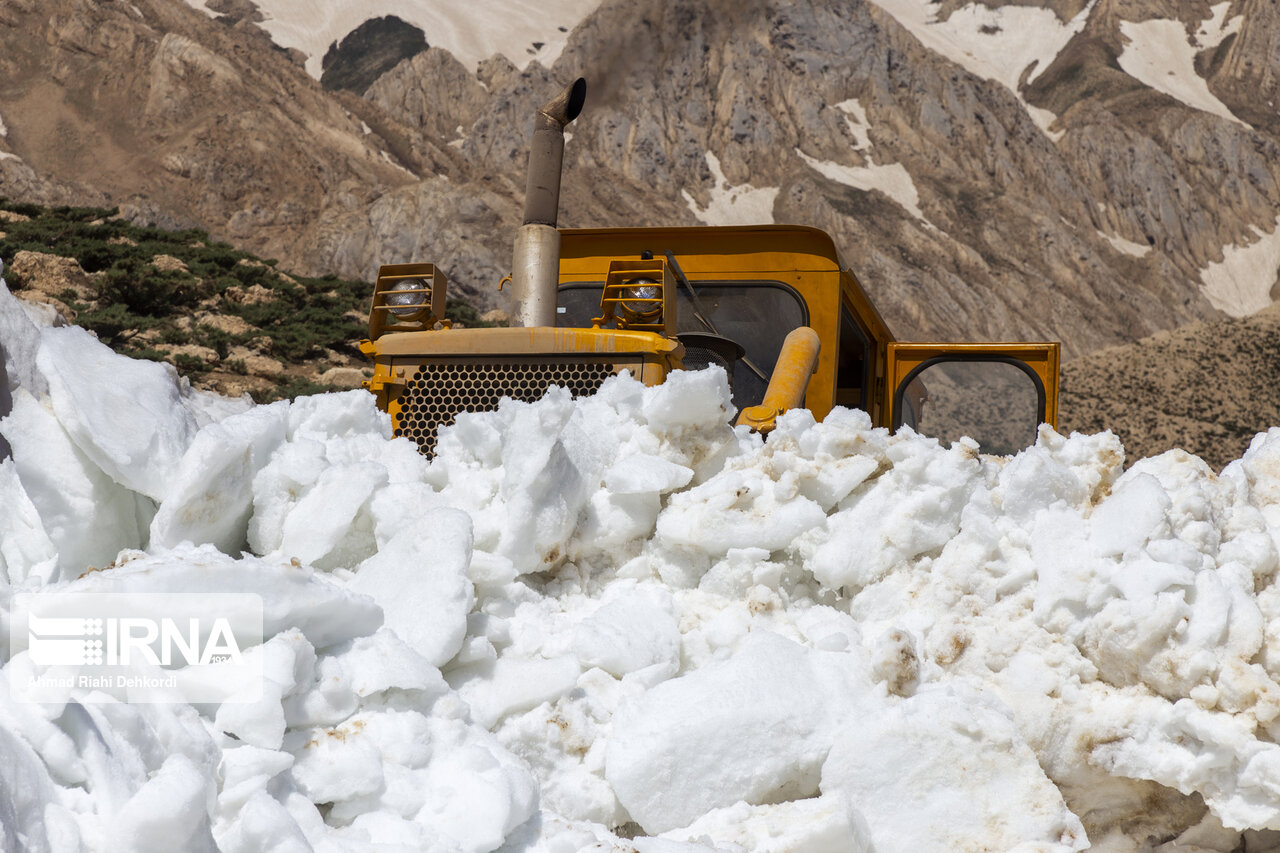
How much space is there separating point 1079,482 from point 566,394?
1310 millimetres

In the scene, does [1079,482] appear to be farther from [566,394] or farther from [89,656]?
[89,656]

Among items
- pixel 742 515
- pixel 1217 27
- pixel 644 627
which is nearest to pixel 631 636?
pixel 644 627

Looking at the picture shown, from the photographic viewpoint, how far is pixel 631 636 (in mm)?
2404

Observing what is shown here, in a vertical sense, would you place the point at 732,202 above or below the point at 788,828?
above

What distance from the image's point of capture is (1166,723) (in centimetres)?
219

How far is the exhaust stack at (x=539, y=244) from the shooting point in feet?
13.1

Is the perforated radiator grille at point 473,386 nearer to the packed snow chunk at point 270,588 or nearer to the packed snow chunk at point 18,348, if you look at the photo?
the packed snow chunk at point 18,348

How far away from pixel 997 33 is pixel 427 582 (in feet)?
223

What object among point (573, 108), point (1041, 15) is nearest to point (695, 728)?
point (573, 108)

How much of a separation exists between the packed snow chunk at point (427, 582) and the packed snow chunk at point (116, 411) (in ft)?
1.77

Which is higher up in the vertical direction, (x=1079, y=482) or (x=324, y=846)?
(x=1079, y=482)

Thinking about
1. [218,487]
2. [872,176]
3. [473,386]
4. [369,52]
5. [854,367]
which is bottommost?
[218,487]

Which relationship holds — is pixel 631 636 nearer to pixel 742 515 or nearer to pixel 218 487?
pixel 742 515

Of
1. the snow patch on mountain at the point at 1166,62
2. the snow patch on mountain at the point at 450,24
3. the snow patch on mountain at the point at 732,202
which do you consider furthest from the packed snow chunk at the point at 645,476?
the snow patch on mountain at the point at 1166,62
